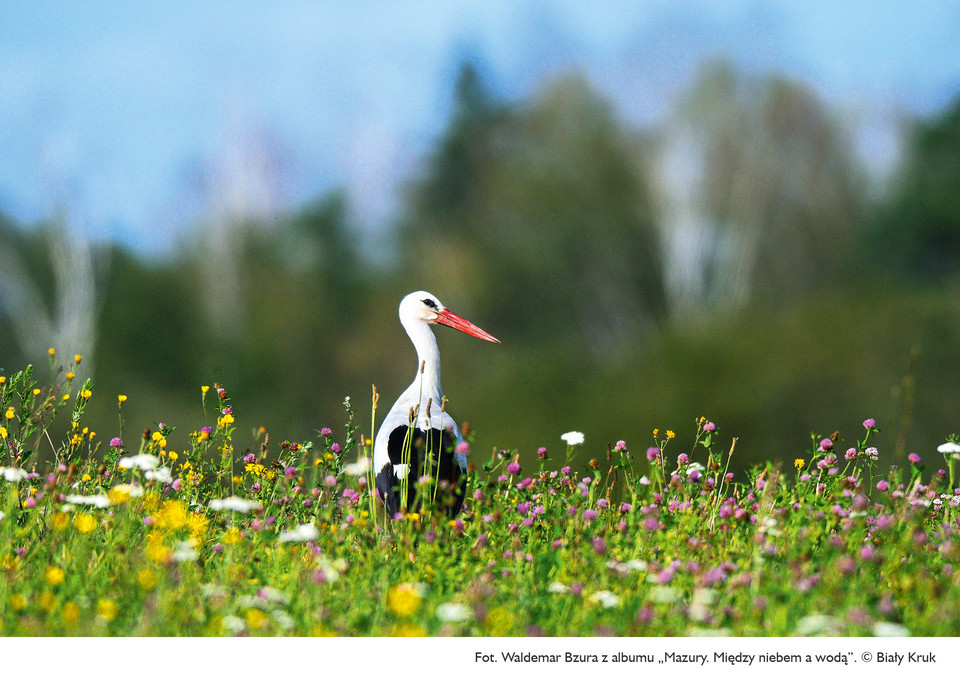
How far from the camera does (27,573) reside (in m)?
3.12

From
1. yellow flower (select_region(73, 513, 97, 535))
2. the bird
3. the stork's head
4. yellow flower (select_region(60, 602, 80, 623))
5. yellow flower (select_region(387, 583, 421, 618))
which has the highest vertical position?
the stork's head

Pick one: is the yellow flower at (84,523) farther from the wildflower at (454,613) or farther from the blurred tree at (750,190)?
the blurred tree at (750,190)

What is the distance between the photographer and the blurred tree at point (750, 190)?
655 inches

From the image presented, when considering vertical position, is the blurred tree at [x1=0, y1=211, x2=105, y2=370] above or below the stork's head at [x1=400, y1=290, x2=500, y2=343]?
above

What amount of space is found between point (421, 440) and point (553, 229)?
48.8 ft

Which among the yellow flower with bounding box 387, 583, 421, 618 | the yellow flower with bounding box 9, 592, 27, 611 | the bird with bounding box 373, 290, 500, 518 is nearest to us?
the yellow flower with bounding box 387, 583, 421, 618

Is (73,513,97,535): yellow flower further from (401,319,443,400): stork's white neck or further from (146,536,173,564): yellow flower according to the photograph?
(401,319,443,400): stork's white neck

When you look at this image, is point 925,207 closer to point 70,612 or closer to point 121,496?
point 121,496

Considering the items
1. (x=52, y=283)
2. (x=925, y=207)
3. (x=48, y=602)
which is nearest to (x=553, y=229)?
(x=925, y=207)

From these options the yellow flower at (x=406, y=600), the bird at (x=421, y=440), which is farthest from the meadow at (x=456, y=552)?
the bird at (x=421, y=440)

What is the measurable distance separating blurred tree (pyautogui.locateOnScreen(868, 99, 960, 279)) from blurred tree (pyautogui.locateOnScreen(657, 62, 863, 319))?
2.60 ft

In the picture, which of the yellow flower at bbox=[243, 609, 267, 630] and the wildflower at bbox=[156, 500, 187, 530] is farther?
the wildflower at bbox=[156, 500, 187, 530]

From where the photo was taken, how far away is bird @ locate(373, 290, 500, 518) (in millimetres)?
3590

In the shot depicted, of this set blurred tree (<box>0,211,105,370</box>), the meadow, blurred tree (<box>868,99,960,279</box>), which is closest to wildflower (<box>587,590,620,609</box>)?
the meadow
